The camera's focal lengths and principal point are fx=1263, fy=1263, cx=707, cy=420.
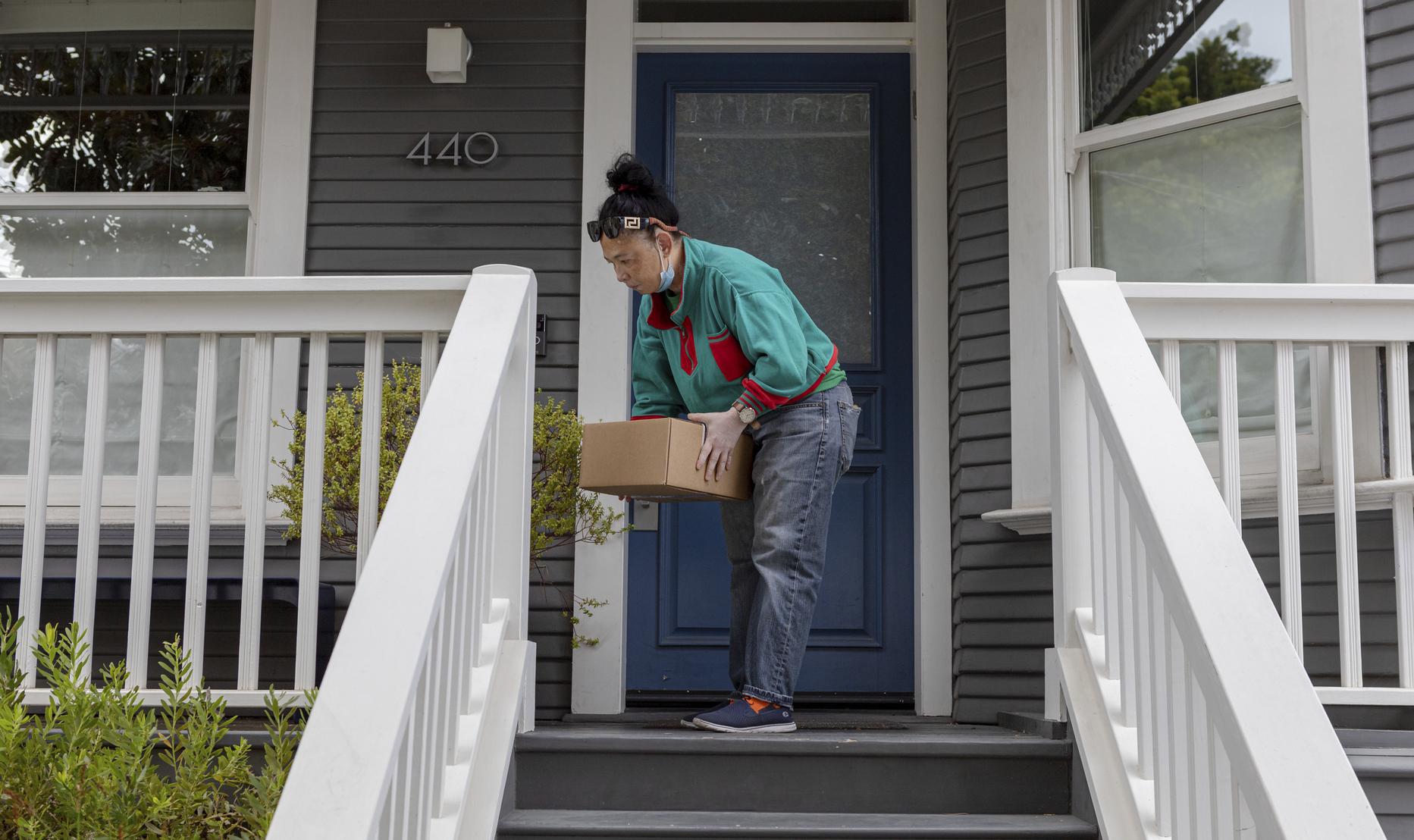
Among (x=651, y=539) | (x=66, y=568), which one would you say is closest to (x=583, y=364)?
(x=651, y=539)

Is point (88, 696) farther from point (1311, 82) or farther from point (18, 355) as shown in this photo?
point (1311, 82)

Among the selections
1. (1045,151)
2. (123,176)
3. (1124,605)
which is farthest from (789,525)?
(123,176)

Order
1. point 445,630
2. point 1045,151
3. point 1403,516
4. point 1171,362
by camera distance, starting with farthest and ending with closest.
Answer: point 1045,151, point 1403,516, point 1171,362, point 445,630

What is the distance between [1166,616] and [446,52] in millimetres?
3163

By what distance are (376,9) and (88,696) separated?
2.83m

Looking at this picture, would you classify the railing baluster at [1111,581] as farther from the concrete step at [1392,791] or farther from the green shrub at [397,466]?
the green shrub at [397,466]

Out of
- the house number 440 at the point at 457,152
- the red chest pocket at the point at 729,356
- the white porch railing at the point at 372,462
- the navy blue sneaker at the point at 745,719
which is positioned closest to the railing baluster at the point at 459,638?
the white porch railing at the point at 372,462

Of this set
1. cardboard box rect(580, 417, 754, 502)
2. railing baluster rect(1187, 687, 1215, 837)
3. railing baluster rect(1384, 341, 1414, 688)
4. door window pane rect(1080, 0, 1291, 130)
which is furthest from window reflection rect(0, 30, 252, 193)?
railing baluster rect(1187, 687, 1215, 837)

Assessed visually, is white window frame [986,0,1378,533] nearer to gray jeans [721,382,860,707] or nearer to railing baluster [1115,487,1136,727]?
gray jeans [721,382,860,707]

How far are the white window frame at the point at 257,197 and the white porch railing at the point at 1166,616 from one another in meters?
2.52

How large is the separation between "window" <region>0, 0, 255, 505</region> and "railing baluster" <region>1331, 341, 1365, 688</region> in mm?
3122

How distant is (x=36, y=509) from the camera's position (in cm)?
234

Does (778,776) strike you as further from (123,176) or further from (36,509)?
(123,176)

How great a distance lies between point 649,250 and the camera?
8.93 ft
